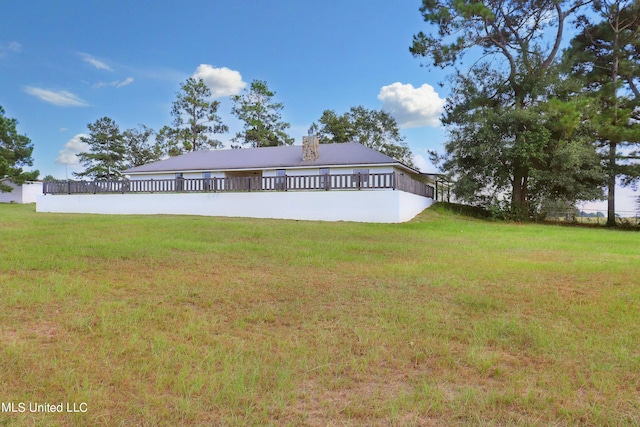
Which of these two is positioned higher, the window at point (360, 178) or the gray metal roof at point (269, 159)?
the gray metal roof at point (269, 159)

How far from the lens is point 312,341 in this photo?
3488 millimetres

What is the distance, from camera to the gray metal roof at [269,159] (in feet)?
69.8

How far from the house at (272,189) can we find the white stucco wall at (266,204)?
0.14ft

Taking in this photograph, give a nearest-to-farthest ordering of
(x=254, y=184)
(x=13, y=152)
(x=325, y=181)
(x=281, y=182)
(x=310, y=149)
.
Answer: (x=325, y=181) → (x=281, y=182) → (x=254, y=184) → (x=310, y=149) → (x=13, y=152)

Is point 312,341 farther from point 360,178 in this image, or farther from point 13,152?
point 13,152

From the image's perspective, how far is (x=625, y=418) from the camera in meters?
2.35

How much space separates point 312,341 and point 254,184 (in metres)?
15.7

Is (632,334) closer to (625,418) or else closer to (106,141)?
(625,418)

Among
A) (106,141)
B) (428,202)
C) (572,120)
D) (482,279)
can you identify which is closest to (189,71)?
(106,141)

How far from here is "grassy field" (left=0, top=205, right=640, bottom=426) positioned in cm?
244

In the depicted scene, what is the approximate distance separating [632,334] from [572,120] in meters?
17.5

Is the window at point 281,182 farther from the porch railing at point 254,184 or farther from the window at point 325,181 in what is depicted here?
the window at point 325,181

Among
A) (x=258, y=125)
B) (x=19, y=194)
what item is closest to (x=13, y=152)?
(x=19, y=194)

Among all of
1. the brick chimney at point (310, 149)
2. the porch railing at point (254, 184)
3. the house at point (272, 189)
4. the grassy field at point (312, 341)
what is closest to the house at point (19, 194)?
the house at point (272, 189)
